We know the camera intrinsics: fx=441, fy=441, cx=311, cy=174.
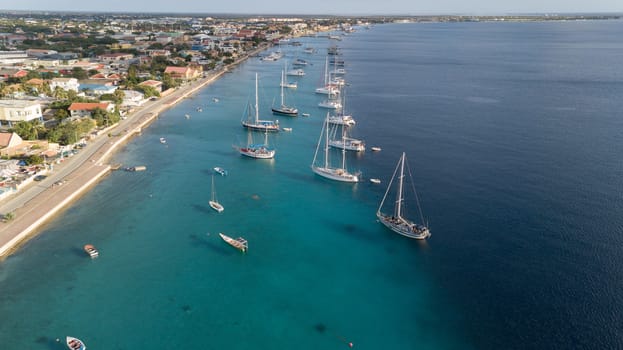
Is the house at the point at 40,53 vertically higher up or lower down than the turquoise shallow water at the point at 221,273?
higher up

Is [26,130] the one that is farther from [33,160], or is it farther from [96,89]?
[96,89]

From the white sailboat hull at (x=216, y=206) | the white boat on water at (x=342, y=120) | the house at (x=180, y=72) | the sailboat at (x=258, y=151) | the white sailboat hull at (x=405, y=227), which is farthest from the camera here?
the house at (x=180, y=72)

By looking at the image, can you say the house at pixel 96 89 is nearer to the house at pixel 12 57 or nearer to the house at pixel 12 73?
the house at pixel 12 73

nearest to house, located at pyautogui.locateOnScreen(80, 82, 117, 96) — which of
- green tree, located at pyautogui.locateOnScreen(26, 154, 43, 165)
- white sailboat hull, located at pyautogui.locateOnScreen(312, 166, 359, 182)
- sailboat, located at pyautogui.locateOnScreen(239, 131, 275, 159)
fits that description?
green tree, located at pyautogui.locateOnScreen(26, 154, 43, 165)

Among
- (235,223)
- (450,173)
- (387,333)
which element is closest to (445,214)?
(450,173)

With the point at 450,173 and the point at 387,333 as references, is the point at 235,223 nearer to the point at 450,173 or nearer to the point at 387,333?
the point at 387,333

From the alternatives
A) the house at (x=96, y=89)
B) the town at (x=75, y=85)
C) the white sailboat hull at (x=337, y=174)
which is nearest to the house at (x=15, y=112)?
the town at (x=75, y=85)

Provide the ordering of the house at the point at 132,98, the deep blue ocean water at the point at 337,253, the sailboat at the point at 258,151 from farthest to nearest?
the house at the point at 132,98 < the sailboat at the point at 258,151 < the deep blue ocean water at the point at 337,253
